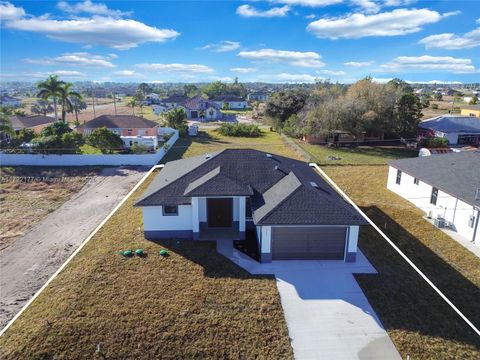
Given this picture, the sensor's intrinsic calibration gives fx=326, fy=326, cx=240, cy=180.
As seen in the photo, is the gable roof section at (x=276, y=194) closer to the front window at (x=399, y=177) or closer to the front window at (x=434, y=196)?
the front window at (x=434, y=196)

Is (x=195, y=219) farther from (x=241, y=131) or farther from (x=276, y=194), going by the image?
(x=241, y=131)

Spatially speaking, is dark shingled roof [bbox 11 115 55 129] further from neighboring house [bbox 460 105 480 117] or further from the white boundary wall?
neighboring house [bbox 460 105 480 117]

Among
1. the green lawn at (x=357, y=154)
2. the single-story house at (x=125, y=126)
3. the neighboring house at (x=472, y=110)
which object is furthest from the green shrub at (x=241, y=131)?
the neighboring house at (x=472, y=110)

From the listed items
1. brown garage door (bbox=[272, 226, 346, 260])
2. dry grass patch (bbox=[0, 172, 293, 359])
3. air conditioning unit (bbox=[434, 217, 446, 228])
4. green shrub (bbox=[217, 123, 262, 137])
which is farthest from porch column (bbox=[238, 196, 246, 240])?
green shrub (bbox=[217, 123, 262, 137])

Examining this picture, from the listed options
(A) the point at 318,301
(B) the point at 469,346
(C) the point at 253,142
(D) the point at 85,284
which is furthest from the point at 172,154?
(B) the point at 469,346

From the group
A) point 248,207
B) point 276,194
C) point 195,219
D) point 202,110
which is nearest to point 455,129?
point 276,194
